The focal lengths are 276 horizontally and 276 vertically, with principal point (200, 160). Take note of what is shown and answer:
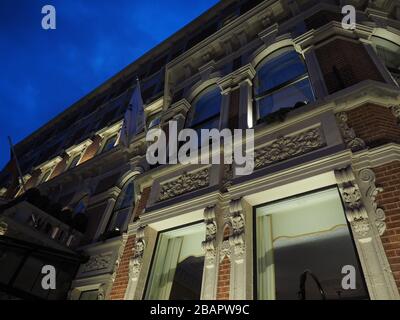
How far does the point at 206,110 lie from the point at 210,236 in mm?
4899

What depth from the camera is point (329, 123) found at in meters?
5.11

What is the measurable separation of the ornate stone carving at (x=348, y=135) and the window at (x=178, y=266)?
10.8 ft

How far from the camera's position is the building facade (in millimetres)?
4176

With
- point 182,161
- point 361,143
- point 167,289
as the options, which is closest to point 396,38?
point 361,143

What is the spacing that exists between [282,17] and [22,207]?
36.2 ft

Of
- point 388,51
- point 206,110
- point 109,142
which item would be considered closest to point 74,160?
point 109,142

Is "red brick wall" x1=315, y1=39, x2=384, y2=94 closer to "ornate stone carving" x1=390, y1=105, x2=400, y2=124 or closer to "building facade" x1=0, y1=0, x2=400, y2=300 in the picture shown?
"building facade" x1=0, y1=0, x2=400, y2=300

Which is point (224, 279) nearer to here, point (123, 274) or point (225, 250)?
point (225, 250)

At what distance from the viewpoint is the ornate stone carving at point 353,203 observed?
3.76 m

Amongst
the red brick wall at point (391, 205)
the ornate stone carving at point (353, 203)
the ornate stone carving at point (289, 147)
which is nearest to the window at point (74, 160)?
the ornate stone carving at point (289, 147)

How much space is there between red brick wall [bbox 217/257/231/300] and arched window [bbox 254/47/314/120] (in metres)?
3.82

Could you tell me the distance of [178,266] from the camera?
6012 millimetres

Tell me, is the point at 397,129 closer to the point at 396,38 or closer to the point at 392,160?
the point at 392,160

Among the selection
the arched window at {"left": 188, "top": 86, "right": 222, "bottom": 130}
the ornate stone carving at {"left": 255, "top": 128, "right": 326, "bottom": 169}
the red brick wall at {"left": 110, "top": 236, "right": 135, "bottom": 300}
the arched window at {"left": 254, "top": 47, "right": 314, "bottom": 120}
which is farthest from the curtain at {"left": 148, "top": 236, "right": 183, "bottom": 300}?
the arched window at {"left": 254, "top": 47, "right": 314, "bottom": 120}
